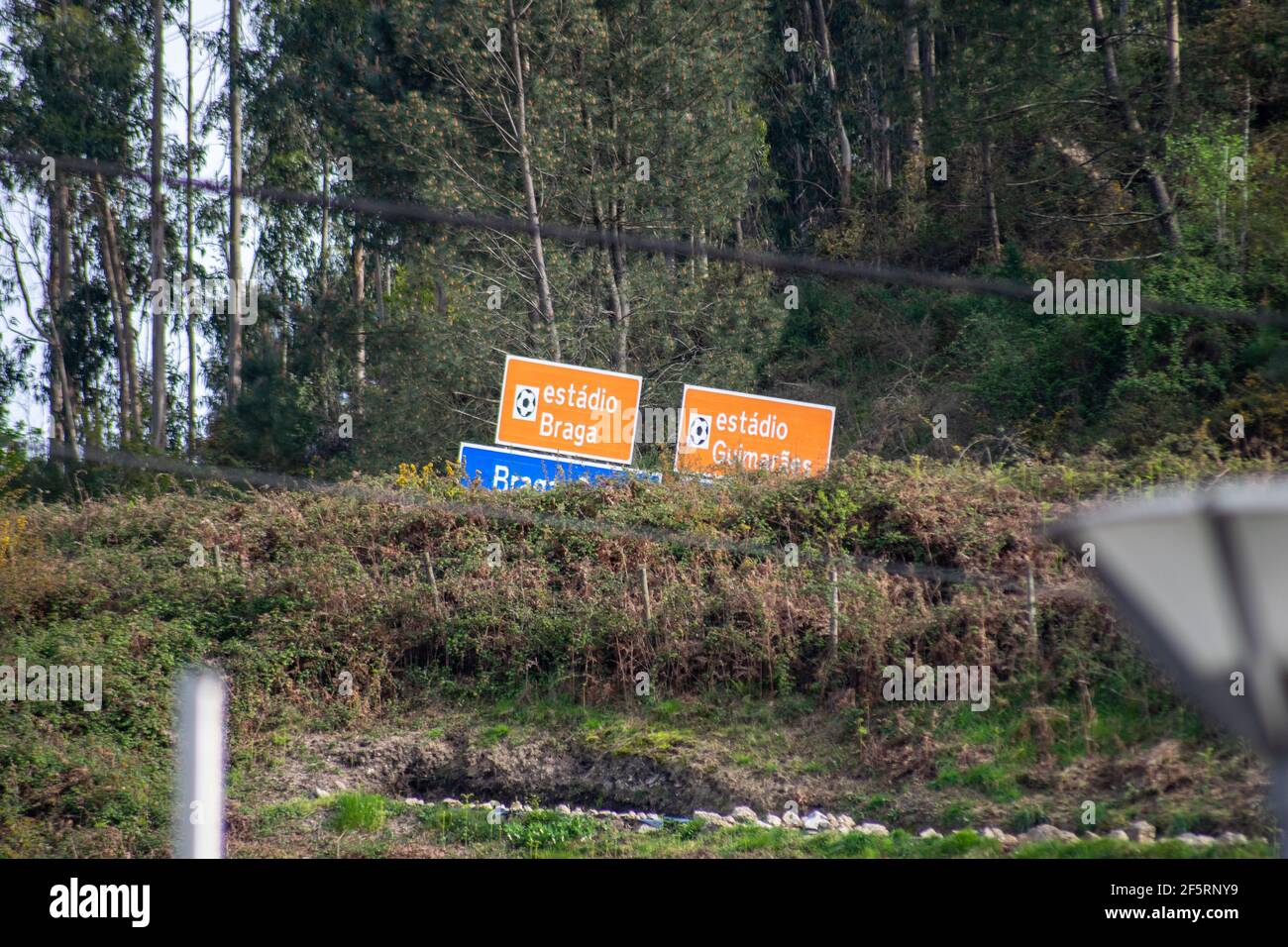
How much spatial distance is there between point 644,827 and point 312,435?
2099cm

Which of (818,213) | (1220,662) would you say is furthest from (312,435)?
(1220,662)

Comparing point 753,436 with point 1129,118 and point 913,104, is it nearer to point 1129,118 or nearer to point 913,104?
point 1129,118

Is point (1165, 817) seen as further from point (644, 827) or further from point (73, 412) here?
point (73, 412)

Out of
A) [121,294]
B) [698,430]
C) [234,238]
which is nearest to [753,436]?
[698,430]

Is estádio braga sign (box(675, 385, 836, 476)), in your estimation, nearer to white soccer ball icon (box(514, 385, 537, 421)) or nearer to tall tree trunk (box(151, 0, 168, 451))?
white soccer ball icon (box(514, 385, 537, 421))

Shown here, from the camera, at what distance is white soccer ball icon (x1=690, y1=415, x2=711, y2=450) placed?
676 inches

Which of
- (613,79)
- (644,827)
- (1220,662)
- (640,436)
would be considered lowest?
(644,827)

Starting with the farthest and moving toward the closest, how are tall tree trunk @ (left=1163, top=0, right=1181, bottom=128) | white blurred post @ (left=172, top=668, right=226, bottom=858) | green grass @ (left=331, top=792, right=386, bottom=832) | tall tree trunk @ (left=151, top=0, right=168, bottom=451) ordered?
tall tree trunk @ (left=151, top=0, right=168, bottom=451)
tall tree trunk @ (left=1163, top=0, right=1181, bottom=128)
green grass @ (left=331, top=792, right=386, bottom=832)
white blurred post @ (left=172, top=668, right=226, bottom=858)

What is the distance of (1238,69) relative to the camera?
21.8 meters

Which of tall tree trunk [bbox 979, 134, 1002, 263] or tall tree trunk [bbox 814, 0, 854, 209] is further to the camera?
tall tree trunk [bbox 814, 0, 854, 209]

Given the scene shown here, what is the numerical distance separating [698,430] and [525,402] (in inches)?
99.7

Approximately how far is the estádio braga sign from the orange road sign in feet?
2.94

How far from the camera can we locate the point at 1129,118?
22719mm

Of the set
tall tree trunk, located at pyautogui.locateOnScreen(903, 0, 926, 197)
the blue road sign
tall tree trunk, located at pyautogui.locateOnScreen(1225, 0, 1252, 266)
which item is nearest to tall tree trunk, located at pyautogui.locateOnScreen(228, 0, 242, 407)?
the blue road sign
